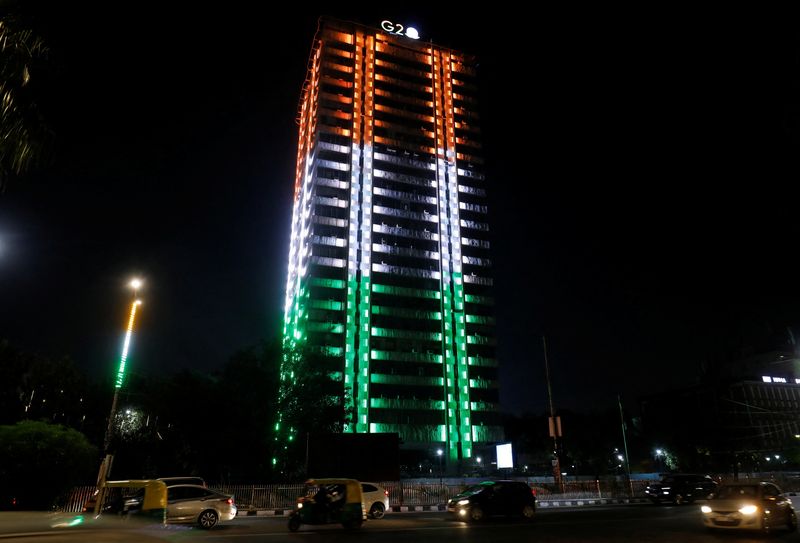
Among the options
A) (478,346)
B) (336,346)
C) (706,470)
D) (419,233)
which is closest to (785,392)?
(706,470)

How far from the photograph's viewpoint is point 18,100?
9.93 m

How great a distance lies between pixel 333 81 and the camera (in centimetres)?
9512

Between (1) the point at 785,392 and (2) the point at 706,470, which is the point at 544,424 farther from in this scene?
(1) the point at 785,392

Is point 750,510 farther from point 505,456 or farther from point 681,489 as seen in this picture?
point 505,456

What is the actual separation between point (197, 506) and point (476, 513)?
10180mm

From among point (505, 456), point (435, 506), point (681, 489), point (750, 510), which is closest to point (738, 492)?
point (750, 510)

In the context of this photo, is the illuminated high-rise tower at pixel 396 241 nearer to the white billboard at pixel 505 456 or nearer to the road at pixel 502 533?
the white billboard at pixel 505 456

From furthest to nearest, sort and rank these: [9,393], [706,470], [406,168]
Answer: [406,168] → [706,470] → [9,393]

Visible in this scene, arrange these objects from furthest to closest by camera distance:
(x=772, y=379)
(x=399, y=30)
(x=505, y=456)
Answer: (x=772, y=379)
(x=399, y=30)
(x=505, y=456)

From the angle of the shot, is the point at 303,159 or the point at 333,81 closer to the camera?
the point at 333,81

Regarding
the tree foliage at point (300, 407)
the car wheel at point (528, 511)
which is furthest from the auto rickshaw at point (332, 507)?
the tree foliage at point (300, 407)

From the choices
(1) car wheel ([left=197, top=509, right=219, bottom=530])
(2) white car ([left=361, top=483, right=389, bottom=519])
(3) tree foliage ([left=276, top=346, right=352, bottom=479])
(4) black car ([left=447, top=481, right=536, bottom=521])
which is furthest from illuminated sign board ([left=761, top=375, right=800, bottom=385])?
(1) car wheel ([left=197, top=509, right=219, bottom=530])

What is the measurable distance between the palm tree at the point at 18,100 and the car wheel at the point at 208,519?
41.6ft

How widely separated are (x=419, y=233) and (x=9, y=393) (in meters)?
64.9
